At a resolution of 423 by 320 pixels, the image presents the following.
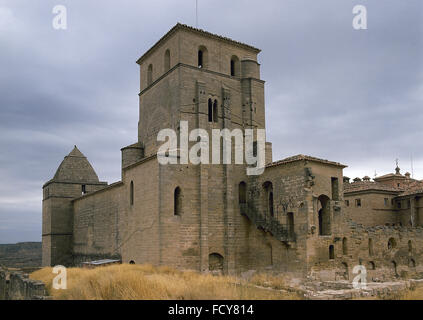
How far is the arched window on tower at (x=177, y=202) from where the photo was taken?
2128 cm

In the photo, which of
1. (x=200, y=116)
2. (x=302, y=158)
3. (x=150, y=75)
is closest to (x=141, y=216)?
(x=200, y=116)

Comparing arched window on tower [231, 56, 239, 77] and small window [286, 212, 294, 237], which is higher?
arched window on tower [231, 56, 239, 77]

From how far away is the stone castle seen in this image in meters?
20.4

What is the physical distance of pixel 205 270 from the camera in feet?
69.4

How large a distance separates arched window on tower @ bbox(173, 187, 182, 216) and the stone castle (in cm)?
5

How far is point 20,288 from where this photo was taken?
16.1 metres

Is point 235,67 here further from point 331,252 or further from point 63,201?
point 63,201

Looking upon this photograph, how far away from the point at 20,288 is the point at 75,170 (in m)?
20.9

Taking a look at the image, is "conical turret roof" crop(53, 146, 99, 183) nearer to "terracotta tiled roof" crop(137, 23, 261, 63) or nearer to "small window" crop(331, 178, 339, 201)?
"terracotta tiled roof" crop(137, 23, 261, 63)

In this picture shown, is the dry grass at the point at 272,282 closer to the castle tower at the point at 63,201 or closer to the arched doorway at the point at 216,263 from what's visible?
the arched doorway at the point at 216,263

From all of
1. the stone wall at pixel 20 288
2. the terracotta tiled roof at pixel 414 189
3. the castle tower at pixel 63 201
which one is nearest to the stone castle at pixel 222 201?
the stone wall at pixel 20 288

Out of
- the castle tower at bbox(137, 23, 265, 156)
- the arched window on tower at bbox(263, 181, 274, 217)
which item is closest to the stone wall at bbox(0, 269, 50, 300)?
the castle tower at bbox(137, 23, 265, 156)
